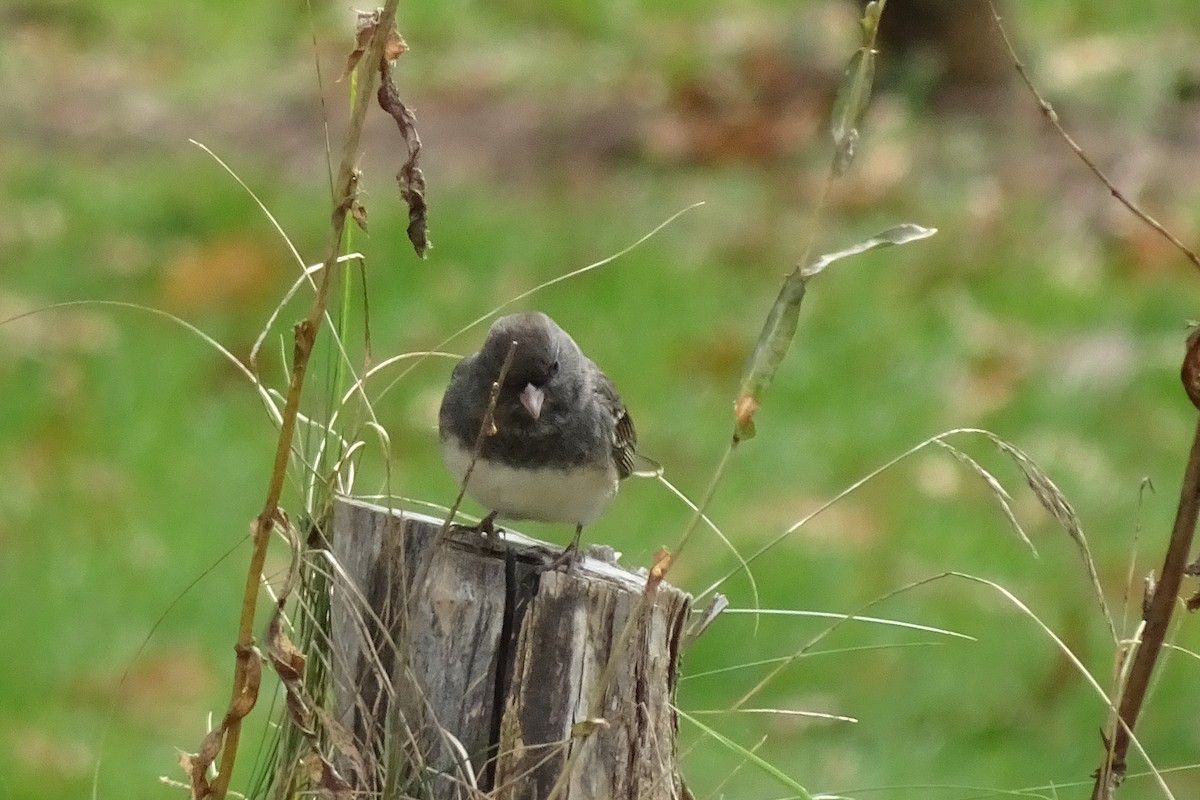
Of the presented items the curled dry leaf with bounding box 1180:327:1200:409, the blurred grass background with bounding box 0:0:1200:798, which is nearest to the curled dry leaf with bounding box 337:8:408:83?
the curled dry leaf with bounding box 1180:327:1200:409

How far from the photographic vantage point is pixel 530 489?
2.67 metres

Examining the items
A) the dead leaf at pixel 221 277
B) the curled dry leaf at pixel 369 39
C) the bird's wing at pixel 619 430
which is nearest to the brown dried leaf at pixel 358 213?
the curled dry leaf at pixel 369 39

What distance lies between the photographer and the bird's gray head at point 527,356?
2650 millimetres

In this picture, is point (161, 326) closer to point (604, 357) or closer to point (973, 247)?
point (604, 357)

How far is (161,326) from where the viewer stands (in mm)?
6715

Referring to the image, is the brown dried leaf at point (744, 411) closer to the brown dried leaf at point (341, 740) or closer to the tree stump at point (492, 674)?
the tree stump at point (492, 674)

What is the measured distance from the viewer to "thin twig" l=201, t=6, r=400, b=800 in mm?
1644

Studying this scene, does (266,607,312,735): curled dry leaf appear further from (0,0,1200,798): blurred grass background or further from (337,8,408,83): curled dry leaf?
(0,0,1200,798): blurred grass background

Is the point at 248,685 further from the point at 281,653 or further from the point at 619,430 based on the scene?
the point at 619,430

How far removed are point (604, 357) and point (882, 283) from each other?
4.14 ft

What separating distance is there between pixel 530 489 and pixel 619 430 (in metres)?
0.35

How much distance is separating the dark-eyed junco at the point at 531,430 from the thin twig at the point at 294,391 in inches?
34.0

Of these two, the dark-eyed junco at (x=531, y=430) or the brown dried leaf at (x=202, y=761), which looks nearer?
the brown dried leaf at (x=202, y=761)

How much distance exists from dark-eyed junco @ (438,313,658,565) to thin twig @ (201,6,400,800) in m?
0.86
